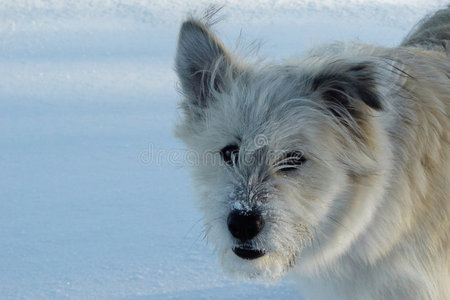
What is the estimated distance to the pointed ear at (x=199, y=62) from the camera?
9.07ft

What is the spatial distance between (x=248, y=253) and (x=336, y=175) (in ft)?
1.49

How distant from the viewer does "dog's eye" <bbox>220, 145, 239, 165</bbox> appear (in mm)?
2506

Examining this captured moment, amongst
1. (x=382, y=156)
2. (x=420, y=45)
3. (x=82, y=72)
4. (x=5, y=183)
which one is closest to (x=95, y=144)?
(x=5, y=183)

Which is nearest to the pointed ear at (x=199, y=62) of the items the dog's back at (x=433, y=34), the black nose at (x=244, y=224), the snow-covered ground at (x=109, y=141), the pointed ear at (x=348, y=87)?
the snow-covered ground at (x=109, y=141)

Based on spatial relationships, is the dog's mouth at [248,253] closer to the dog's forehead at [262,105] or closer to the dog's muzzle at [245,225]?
the dog's muzzle at [245,225]

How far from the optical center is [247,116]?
2510 mm

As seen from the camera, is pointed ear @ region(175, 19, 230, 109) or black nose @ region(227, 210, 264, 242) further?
pointed ear @ region(175, 19, 230, 109)

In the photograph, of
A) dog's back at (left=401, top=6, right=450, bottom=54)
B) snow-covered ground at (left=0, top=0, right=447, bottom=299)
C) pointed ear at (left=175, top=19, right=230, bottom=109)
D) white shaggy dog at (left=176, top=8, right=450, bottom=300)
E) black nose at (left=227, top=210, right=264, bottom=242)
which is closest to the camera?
black nose at (left=227, top=210, right=264, bottom=242)

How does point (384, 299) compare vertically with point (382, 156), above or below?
below

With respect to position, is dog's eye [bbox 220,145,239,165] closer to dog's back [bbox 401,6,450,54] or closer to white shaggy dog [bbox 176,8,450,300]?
white shaggy dog [bbox 176,8,450,300]

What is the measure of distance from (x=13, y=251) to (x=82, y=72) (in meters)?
3.15

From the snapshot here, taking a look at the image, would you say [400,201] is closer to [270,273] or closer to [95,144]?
[270,273]

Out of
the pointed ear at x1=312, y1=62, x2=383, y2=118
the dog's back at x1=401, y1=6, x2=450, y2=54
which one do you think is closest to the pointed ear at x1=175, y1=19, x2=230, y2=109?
the pointed ear at x1=312, y1=62, x2=383, y2=118

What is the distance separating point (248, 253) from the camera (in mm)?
2441
